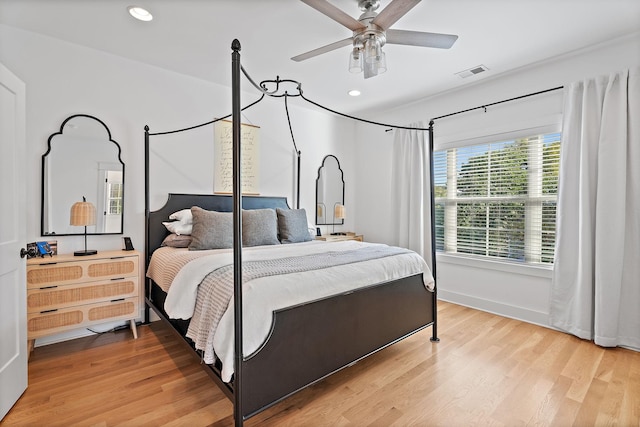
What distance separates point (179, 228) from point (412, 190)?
2.88 metres

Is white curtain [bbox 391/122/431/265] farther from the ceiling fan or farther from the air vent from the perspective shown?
the ceiling fan

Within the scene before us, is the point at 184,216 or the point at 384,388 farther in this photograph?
the point at 184,216

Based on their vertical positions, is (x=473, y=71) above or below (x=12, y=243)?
above

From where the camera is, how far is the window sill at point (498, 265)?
3143 millimetres

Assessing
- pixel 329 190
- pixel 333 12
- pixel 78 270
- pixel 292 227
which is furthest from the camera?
pixel 329 190

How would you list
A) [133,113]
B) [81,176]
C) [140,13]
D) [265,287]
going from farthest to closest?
[133,113] → [81,176] → [140,13] → [265,287]

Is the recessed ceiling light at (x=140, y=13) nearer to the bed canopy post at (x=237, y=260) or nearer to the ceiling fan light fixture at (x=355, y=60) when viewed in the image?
the bed canopy post at (x=237, y=260)

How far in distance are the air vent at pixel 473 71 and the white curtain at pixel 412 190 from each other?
866mm

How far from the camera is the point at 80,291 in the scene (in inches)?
97.4

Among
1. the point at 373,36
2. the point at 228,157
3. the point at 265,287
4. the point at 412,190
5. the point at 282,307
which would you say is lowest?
the point at 282,307

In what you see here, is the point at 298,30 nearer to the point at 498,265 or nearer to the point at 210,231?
the point at 210,231

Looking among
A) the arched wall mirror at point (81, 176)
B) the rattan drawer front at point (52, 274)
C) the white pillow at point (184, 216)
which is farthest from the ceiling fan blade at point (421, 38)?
the rattan drawer front at point (52, 274)

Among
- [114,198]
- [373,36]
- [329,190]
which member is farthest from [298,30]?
[329,190]

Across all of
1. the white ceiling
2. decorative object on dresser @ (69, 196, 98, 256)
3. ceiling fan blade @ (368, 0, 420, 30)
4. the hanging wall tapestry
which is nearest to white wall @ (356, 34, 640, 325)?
the white ceiling
